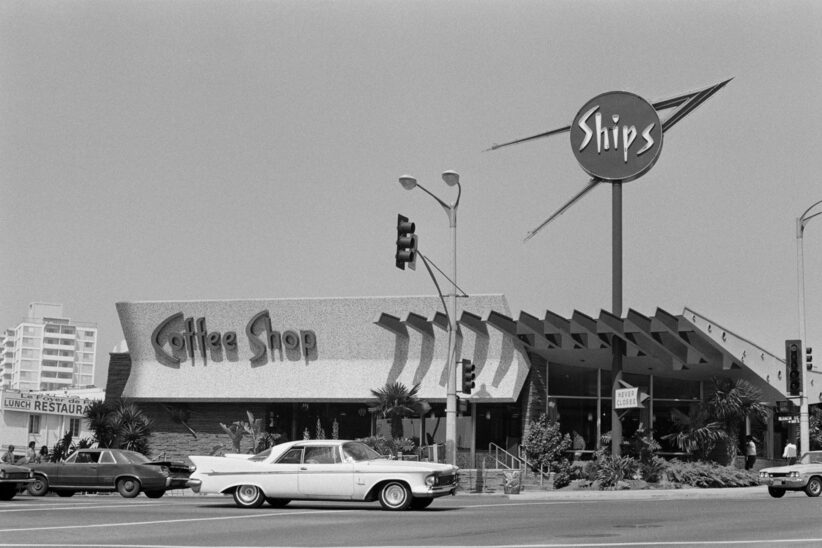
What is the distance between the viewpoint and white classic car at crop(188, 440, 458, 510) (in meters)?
20.6

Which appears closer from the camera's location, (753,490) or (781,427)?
(753,490)

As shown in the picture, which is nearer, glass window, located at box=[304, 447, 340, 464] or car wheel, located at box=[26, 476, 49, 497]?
glass window, located at box=[304, 447, 340, 464]

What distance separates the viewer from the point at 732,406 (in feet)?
127

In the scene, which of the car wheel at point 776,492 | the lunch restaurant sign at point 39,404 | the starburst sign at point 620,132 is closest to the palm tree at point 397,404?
the starburst sign at point 620,132

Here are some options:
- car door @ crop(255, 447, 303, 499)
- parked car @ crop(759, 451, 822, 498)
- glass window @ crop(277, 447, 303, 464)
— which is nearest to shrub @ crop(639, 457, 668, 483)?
parked car @ crop(759, 451, 822, 498)

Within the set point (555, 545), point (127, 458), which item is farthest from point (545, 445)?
point (555, 545)

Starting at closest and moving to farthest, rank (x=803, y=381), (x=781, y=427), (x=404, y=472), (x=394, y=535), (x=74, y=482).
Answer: (x=394, y=535) → (x=404, y=472) → (x=74, y=482) → (x=803, y=381) → (x=781, y=427)

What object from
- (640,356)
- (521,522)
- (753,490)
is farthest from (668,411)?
(521,522)

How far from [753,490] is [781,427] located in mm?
18131

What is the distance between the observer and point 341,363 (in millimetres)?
41969

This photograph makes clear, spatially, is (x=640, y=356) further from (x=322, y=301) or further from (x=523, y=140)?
(x=322, y=301)

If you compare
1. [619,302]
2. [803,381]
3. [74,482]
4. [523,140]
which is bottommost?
[74,482]

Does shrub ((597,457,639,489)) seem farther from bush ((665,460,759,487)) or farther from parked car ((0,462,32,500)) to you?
parked car ((0,462,32,500))

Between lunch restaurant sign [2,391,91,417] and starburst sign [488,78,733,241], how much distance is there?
47912 mm
